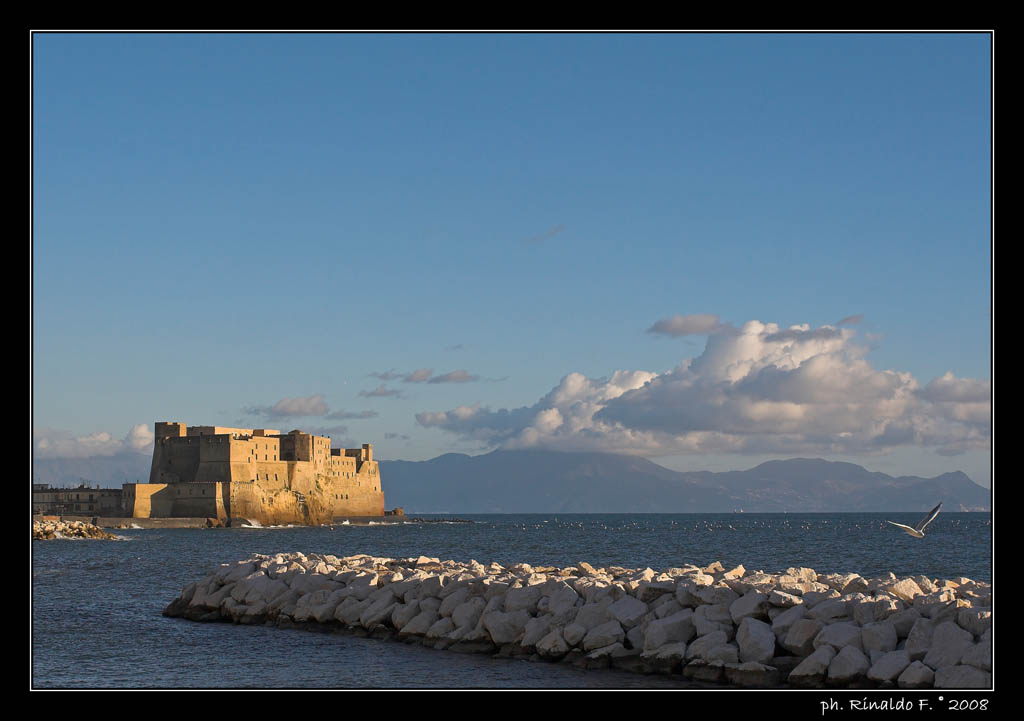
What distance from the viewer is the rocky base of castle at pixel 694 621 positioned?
10516 mm

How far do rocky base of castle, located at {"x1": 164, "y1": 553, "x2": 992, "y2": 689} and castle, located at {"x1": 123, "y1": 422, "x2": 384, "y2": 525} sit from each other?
55.4 meters

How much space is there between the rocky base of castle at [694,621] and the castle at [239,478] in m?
55.4

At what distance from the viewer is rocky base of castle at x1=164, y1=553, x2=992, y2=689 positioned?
10516 mm

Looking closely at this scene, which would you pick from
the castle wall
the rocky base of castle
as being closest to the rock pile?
the castle wall

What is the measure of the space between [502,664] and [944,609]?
496cm

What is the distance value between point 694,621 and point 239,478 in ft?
208

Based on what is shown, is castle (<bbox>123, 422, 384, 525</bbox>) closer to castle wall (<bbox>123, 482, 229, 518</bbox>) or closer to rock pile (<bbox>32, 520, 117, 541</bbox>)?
castle wall (<bbox>123, 482, 229, 518</bbox>)

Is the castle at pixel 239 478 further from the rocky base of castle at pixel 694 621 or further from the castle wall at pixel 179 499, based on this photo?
the rocky base of castle at pixel 694 621

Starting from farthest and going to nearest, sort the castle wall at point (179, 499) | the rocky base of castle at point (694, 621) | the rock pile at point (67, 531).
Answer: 1. the castle wall at point (179, 499)
2. the rock pile at point (67, 531)
3. the rocky base of castle at point (694, 621)

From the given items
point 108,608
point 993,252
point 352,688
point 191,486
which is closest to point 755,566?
point 108,608

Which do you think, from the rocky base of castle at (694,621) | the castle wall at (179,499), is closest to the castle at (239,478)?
the castle wall at (179,499)
